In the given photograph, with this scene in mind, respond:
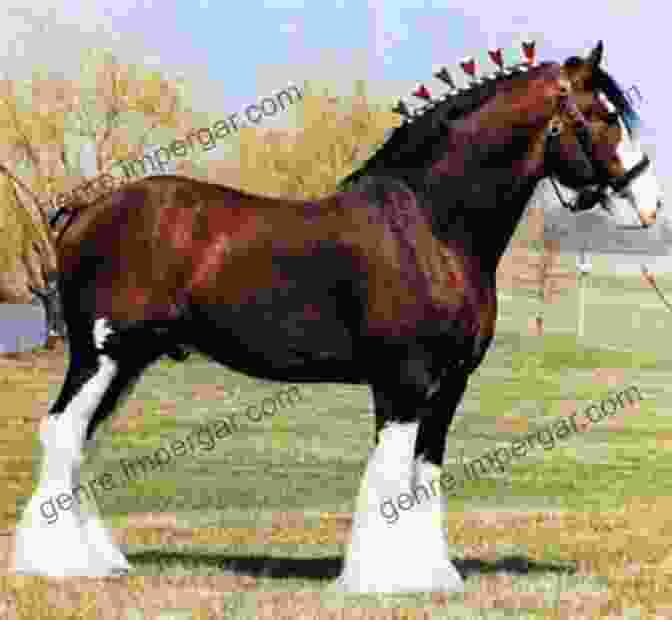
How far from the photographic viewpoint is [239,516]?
12.0 m

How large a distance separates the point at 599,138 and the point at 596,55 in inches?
18.3

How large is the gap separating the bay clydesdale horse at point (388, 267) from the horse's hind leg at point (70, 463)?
0.06 feet

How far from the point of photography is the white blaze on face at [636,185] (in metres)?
7.89

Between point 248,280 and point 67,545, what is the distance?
2.01 meters

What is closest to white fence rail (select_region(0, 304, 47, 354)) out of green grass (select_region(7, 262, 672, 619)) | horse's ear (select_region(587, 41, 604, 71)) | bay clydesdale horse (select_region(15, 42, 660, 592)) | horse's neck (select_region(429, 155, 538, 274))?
green grass (select_region(7, 262, 672, 619))

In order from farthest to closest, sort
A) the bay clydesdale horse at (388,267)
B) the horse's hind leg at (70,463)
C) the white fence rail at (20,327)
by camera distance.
Result: the white fence rail at (20,327), the horse's hind leg at (70,463), the bay clydesdale horse at (388,267)

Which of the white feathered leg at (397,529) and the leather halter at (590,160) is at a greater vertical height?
the leather halter at (590,160)

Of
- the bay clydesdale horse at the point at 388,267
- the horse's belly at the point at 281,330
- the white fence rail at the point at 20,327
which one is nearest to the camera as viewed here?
the bay clydesdale horse at the point at 388,267

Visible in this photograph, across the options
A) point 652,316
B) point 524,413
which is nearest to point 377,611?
point 524,413

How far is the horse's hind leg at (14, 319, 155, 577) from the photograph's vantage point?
8.39 meters

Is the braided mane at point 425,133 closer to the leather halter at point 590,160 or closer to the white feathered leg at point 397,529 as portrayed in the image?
the leather halter at point 590,160

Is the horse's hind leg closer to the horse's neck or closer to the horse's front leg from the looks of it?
the horse's front leg

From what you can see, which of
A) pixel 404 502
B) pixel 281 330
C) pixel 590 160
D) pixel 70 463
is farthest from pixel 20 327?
pixel 590 160

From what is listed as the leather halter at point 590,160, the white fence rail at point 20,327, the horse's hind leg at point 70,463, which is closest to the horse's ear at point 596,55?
the leather halter at point 590,160
